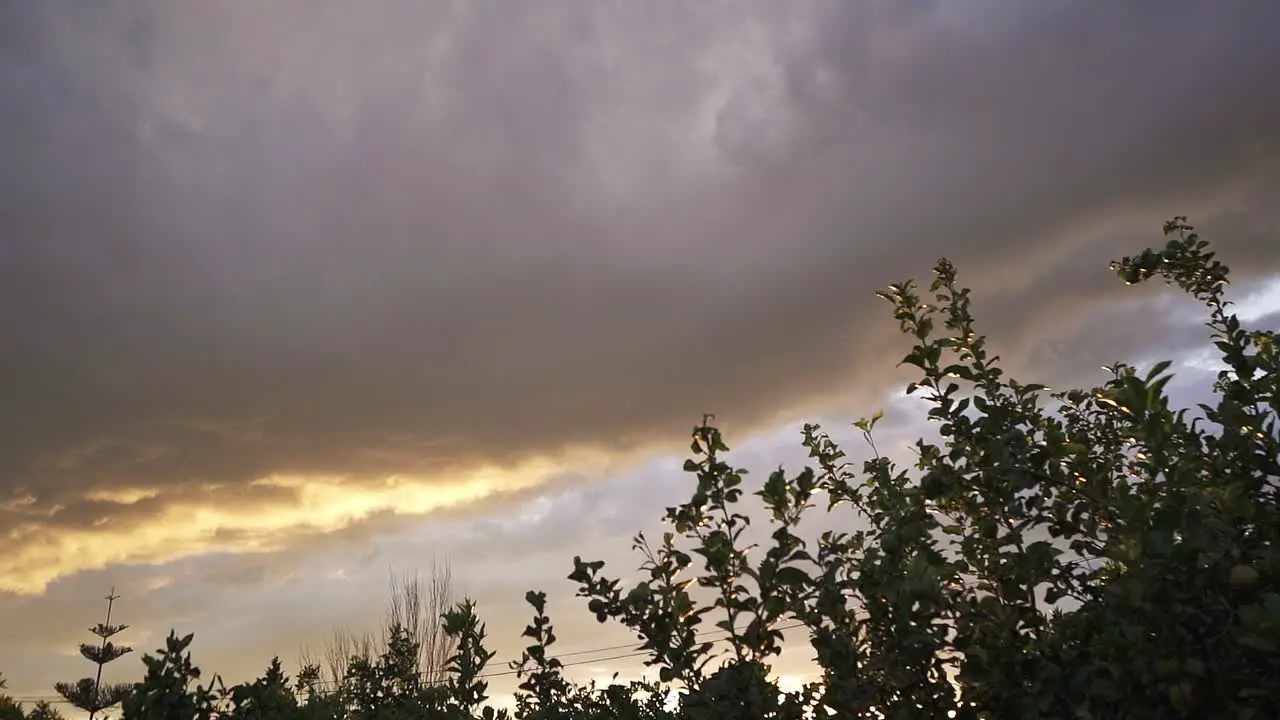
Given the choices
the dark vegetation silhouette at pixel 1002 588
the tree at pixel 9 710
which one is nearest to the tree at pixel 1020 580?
the dark vegetation silhouette at pixel 1002 588

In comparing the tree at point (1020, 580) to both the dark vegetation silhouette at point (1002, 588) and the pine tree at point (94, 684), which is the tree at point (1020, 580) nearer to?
the dark vegetation silhouette at point (1002, 588)

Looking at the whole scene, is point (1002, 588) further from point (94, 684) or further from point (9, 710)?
point (94, 684)

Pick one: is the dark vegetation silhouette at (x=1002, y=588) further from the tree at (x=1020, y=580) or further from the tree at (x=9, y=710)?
the tree at (x=9, y=710)

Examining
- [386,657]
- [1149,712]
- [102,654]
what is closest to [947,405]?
[1149,712]

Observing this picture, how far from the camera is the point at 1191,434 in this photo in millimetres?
3242

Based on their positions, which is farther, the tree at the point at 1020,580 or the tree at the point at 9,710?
the tree at the point at 9,710

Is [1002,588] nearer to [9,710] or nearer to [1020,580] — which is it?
[1020,580]

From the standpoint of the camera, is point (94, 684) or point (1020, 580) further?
point (94, 684)

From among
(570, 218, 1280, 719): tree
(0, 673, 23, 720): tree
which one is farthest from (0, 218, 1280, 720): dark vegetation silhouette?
(0, 673, 23, 720): tree

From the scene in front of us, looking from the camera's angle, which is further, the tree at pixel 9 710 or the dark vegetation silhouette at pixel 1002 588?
the tree at pixel 9 710

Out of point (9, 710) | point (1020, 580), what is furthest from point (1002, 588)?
point (9, 710)

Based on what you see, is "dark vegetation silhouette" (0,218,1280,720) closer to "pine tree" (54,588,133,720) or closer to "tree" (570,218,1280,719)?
"tree" (570,218,1280,719)

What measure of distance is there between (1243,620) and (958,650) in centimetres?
85

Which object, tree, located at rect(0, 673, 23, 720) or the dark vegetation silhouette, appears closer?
the dark vegetation silhouette
